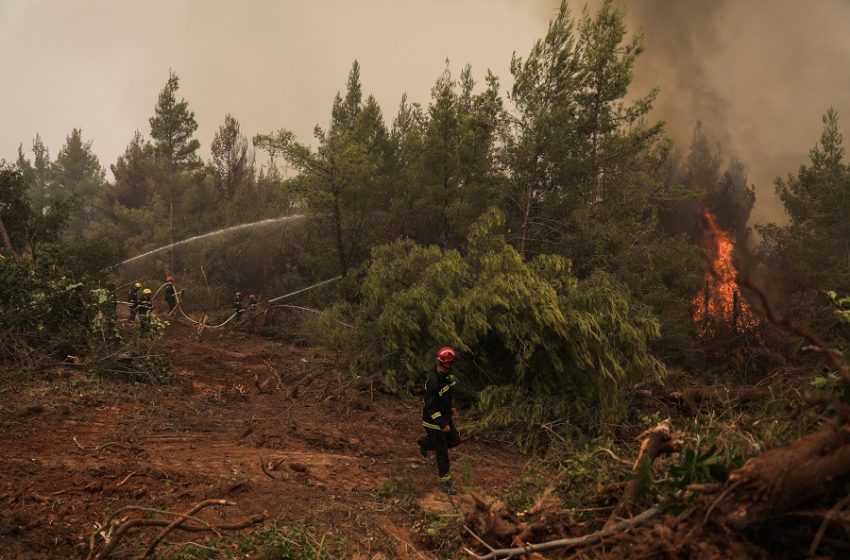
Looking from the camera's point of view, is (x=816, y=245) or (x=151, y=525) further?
(x=816, y=245)

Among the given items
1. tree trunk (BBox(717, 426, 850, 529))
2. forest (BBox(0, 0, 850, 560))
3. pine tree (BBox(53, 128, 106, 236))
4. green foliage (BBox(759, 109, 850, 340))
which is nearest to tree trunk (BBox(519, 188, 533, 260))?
forest (BBox(0, 0, 850, 560))

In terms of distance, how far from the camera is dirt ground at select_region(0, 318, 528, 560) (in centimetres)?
504

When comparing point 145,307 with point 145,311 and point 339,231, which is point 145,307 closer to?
point 145,311

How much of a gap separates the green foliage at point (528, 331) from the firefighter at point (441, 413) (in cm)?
253

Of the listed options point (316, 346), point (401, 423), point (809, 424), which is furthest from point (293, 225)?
point (809, 424)

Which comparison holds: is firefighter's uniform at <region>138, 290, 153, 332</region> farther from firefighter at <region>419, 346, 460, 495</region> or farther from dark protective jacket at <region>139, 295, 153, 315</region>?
firefighter at <region>419, 346, 460, 495</region>

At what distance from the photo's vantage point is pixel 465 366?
1022 cm

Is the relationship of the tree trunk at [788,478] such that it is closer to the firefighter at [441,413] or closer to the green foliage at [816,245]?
the firefighter at [441,413]

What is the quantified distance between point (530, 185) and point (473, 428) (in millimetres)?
8782

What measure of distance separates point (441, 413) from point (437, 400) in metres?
0.18

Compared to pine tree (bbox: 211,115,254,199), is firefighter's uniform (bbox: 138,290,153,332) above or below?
below

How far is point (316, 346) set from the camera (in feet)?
56.1

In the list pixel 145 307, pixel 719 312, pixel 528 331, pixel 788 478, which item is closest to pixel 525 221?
pixel 719 312

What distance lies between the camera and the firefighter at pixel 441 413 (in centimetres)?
649
